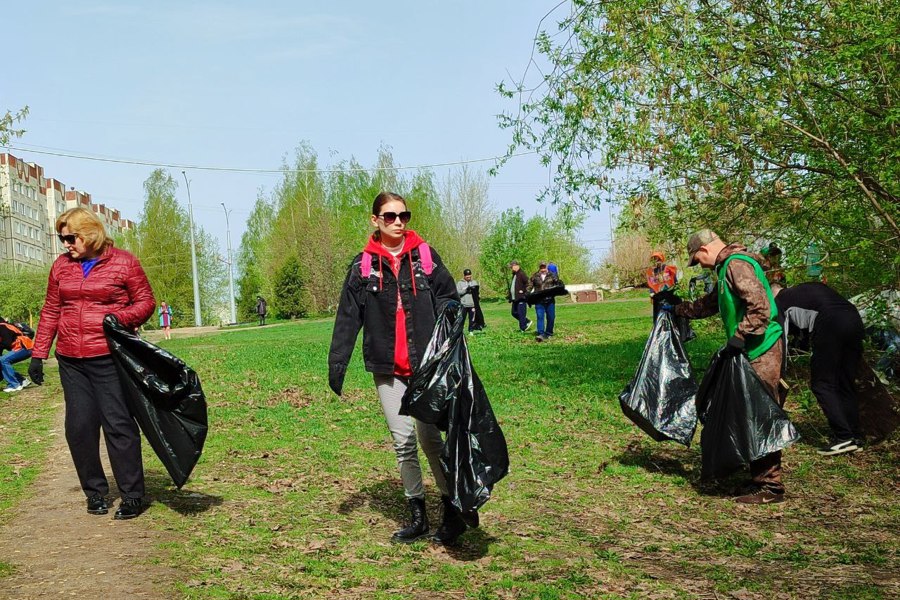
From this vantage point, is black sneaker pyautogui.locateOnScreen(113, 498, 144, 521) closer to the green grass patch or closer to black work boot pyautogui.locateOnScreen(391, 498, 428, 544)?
the green grass patch

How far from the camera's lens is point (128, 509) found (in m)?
6.12

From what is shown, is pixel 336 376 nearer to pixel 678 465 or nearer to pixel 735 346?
pixel 735 346

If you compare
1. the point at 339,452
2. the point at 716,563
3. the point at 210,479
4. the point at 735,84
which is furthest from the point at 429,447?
the point at 735,84

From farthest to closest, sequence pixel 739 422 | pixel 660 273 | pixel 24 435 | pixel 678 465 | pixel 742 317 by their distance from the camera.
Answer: pixel 660 273 < pixel 24 435 < pixel 678 465 < pixel 742 317 < pixel 739 422

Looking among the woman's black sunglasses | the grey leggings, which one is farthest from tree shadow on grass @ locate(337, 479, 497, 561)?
the woman's black sunglasses

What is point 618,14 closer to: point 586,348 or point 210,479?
point 210,479

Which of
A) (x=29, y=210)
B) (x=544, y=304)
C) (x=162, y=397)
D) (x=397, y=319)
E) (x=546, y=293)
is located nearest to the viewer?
(x=397, y=319)

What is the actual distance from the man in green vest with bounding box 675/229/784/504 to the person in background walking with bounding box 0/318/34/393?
39.3 feet

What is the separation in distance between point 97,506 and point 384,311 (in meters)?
2.50

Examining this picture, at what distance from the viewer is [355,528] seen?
6035 millimetres

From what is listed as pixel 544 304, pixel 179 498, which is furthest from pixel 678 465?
pixel 544 304

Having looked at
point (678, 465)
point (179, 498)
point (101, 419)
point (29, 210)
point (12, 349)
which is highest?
point (29, 210)

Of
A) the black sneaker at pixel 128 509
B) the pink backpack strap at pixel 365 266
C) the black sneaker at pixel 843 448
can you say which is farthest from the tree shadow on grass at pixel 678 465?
the black sneaker at pixel 128 509

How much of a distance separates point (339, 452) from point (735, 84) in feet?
17.2
